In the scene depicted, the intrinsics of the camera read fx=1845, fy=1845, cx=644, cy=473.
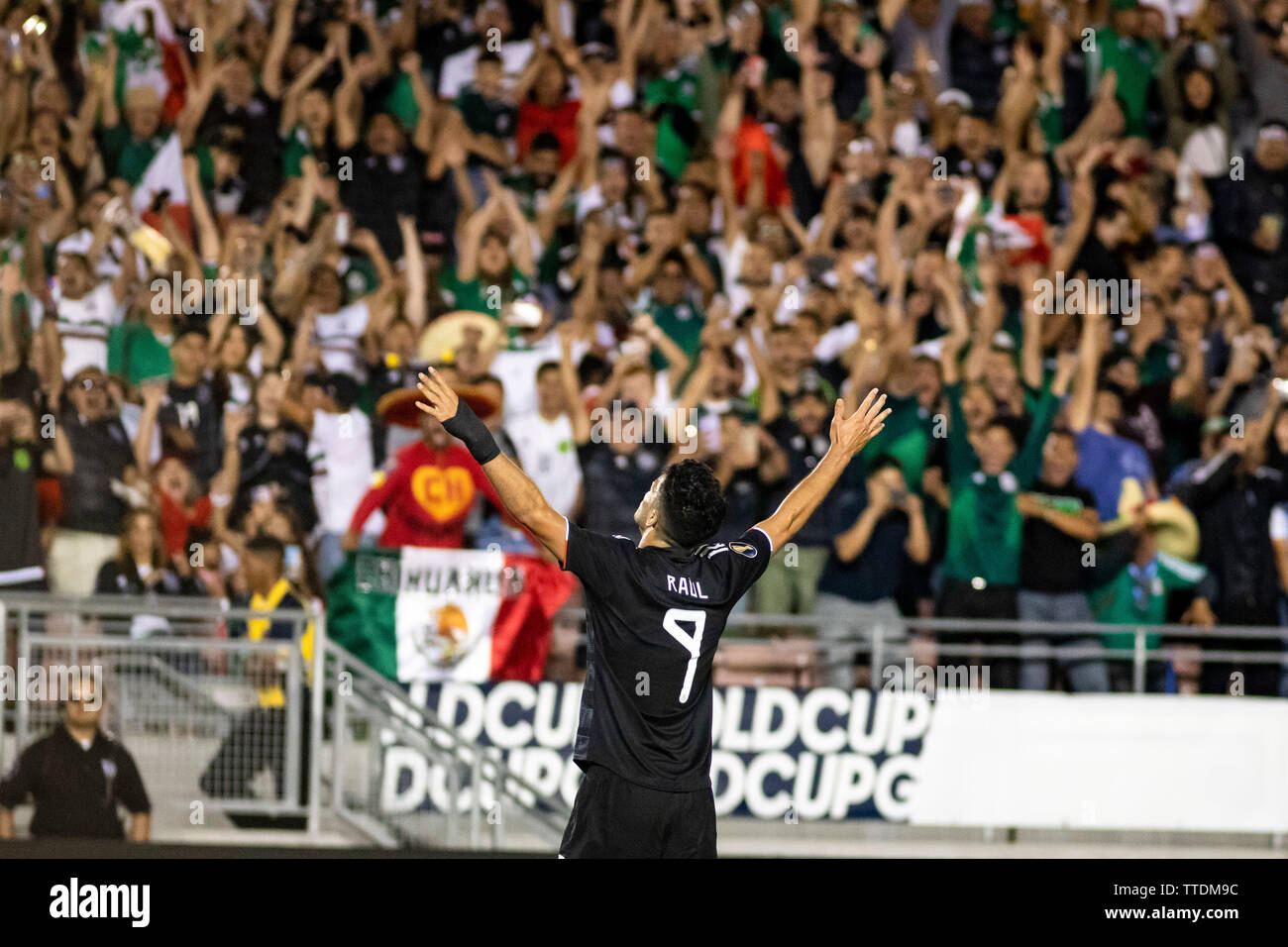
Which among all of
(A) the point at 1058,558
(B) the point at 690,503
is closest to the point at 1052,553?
(A) the point at 1058,558

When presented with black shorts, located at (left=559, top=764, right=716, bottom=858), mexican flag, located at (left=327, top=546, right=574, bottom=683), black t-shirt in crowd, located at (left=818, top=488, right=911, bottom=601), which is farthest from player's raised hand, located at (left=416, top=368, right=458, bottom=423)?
black t-shirt in crowd, located at (left=818, top=488, right=911, bottom=601)

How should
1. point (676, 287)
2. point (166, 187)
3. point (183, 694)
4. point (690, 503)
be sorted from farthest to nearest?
point (166, 187)
point (676, 287)
point (183, 694)
point (690, 503)

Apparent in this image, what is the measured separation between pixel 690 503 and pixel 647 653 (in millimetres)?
477

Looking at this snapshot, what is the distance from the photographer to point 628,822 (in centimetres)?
553

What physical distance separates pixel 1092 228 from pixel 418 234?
15.3ft

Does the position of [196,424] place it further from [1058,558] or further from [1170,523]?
[1170,523]

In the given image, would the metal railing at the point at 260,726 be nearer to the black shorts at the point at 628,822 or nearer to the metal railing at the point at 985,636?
the metal railing at the point at 985,636

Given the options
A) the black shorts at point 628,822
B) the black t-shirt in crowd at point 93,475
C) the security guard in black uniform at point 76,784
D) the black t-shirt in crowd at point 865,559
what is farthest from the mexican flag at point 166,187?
the black shorts at point 628,822

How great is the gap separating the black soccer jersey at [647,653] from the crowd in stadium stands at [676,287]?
5110mm

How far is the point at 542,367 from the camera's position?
442 inches

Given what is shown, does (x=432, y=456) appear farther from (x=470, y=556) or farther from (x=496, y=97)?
(x=496, y=97)

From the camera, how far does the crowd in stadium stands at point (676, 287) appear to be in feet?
35.8
